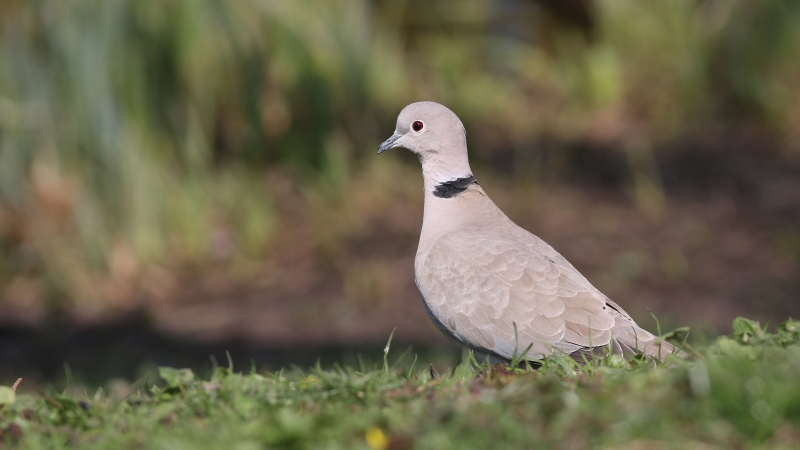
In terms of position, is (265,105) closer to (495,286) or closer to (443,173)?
(443,173)

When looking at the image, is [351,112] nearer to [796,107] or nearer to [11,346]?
[11,346]

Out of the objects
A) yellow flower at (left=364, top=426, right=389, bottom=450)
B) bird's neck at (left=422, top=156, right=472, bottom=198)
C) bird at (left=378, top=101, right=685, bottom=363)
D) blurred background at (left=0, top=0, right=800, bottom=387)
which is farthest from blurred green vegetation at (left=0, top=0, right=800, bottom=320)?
yellow flower at (left=364, top=426, right=389, bottom=450)

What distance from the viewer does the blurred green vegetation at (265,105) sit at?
27.2 ft

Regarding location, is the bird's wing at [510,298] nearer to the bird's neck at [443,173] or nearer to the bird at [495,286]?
the bird at [495,286]

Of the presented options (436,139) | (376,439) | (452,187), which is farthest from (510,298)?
(376,439)

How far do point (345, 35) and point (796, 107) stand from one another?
192 inches

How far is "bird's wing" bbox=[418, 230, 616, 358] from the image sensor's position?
14.3ft

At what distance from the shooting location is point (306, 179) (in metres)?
9.40

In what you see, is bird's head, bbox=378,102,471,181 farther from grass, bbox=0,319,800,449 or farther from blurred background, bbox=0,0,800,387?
blurred background, bbox=0,0,800,387

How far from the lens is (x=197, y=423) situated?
336 cm

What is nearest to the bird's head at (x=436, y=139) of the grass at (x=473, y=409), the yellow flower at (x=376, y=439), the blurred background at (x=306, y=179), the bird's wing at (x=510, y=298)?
the bird's wing at (x=510, y=298)

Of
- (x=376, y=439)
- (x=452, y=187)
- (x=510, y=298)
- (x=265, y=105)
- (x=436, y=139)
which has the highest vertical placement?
(x=265, y=105)

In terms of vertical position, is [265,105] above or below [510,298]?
above

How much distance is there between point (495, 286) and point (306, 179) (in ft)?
16.8
